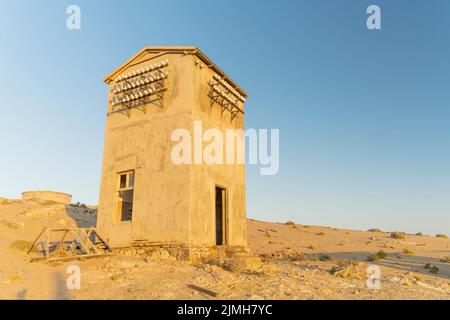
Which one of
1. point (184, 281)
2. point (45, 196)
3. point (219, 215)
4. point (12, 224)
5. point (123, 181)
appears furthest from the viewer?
point (45, 196)

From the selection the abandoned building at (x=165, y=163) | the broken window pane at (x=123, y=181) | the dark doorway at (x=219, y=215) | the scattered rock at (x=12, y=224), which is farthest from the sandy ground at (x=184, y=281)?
the scattered rock at (x=12, y=224)

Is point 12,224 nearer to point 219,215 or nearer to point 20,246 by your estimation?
point 20,246

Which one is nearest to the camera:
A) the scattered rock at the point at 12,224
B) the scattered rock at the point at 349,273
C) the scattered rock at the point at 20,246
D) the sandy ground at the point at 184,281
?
the sandy ground at the point at 184,281

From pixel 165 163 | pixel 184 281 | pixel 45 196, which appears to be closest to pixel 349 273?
pixel 184 281

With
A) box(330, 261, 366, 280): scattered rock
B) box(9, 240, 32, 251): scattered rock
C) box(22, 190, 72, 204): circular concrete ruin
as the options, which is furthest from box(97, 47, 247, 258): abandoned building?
box(22, 190, 72, 204): circular concrete ruin

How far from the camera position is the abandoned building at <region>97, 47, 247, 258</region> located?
12.3 meters

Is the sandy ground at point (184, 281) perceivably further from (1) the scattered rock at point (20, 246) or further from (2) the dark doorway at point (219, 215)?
(2) the dark doorway at point (219, 215)

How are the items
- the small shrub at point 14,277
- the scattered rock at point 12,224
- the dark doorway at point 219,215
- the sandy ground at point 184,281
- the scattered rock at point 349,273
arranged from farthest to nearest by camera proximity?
the scattered rock at point 12,224, the dark doorway at point 219,215, the scattered rock at point 349,273, the small shrub at point 14,277, the sandy ground at point 184,281

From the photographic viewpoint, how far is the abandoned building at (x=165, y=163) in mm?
12336

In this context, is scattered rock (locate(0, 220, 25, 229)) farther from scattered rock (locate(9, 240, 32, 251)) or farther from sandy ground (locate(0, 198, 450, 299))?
scattered rock (locate(9, 240, 32, 251))

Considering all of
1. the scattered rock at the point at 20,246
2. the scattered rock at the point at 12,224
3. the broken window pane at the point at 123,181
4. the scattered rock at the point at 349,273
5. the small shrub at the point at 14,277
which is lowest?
the scattered rock at the point at 349,273

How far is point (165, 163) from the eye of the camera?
12906mm
